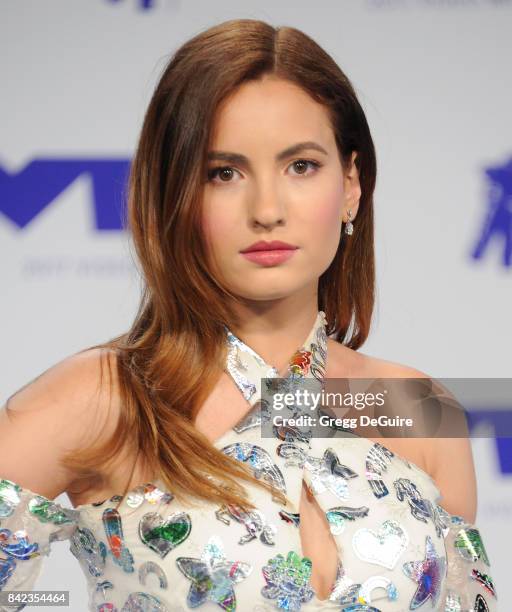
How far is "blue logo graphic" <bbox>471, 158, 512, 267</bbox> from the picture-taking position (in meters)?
2.87

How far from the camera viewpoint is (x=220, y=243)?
160cm

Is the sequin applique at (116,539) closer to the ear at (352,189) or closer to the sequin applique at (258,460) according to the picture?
the sequin applique at (258,460)

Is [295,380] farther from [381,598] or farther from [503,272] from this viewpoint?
[503,272]

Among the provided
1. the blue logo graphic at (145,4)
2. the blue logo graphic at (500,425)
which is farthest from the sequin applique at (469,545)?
the blue logo graphic at (145,4)

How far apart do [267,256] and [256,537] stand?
1.20ft

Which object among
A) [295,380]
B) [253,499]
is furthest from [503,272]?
[253,499]

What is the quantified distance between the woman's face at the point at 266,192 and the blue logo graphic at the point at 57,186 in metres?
1.17

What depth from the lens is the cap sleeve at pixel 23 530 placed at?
1.54 m

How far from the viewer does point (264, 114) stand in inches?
62.9

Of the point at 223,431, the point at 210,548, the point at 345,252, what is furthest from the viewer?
the point at 345,252

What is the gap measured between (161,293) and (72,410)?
0.21 meters

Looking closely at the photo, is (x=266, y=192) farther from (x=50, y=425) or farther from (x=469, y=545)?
(x=469, y=545)

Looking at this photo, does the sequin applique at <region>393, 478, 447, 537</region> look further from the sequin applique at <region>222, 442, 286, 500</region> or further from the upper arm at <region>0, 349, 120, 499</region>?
the upper arm at <region>0, 349, 120, 499</region>

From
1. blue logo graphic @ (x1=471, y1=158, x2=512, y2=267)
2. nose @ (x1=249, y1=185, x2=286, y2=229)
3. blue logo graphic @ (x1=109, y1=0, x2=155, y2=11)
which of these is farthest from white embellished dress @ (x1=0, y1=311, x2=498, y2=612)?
blue logo graphic @ (x1=109, y1=0, x2=155, y2=11)
